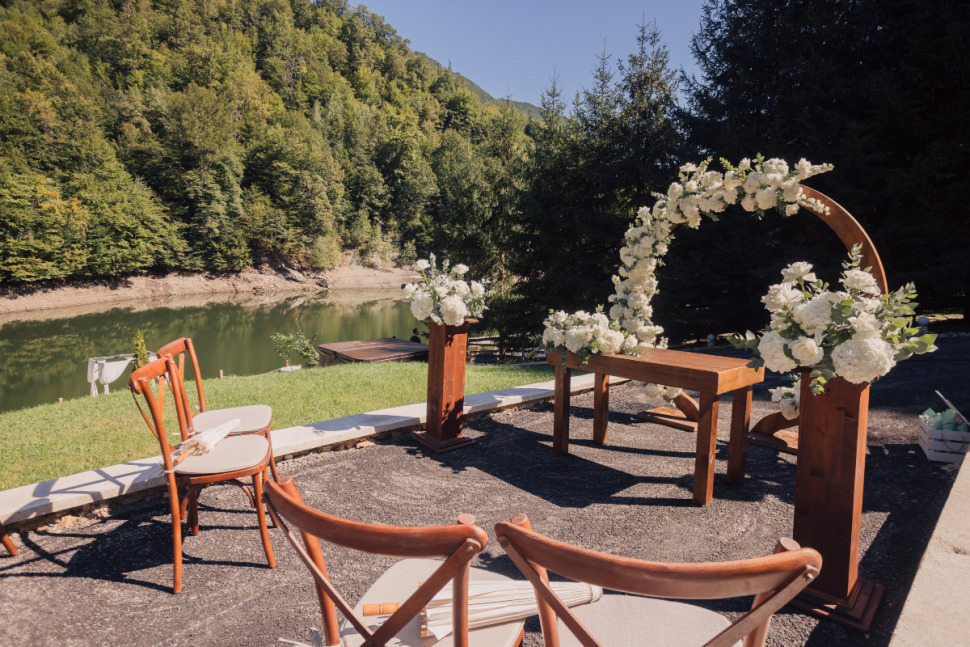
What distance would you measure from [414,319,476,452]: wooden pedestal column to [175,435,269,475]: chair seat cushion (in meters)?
1.85

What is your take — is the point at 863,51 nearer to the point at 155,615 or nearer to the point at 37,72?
the point at 155,615

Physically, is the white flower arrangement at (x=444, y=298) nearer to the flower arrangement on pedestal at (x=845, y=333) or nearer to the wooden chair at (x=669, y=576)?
the flower arrangement on pedestal at (x=845, y=333)

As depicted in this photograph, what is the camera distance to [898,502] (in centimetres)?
358

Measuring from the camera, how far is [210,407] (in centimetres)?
599

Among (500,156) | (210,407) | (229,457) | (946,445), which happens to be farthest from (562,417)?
(500,156)

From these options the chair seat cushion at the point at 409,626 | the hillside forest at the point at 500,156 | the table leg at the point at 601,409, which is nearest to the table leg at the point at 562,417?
the table leg at the point at 601,409

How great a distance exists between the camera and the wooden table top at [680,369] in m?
3.57

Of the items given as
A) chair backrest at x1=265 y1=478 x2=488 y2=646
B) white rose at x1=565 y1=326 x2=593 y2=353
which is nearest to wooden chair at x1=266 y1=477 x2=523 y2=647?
chair backrest at x1=265 y1=478 x2=488 y2=646

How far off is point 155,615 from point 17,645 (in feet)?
1.68

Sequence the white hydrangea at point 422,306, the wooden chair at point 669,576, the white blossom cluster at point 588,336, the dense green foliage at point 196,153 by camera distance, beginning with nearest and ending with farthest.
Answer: the wooden chair at point 669,576 → the white blossom cluster at point 588,336 → the white hydrangea at point 422,306 → the dense green foliage at point 196,153

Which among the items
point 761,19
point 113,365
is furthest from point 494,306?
point 761,19

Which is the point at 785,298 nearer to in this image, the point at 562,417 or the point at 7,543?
the point at 562,417

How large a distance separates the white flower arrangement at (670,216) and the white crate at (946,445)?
202 cm

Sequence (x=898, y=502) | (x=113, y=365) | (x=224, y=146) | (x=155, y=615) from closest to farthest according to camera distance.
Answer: (x=155, y=615), (x=898, y=502), (x=113, y=365), (x=224, y=146)
